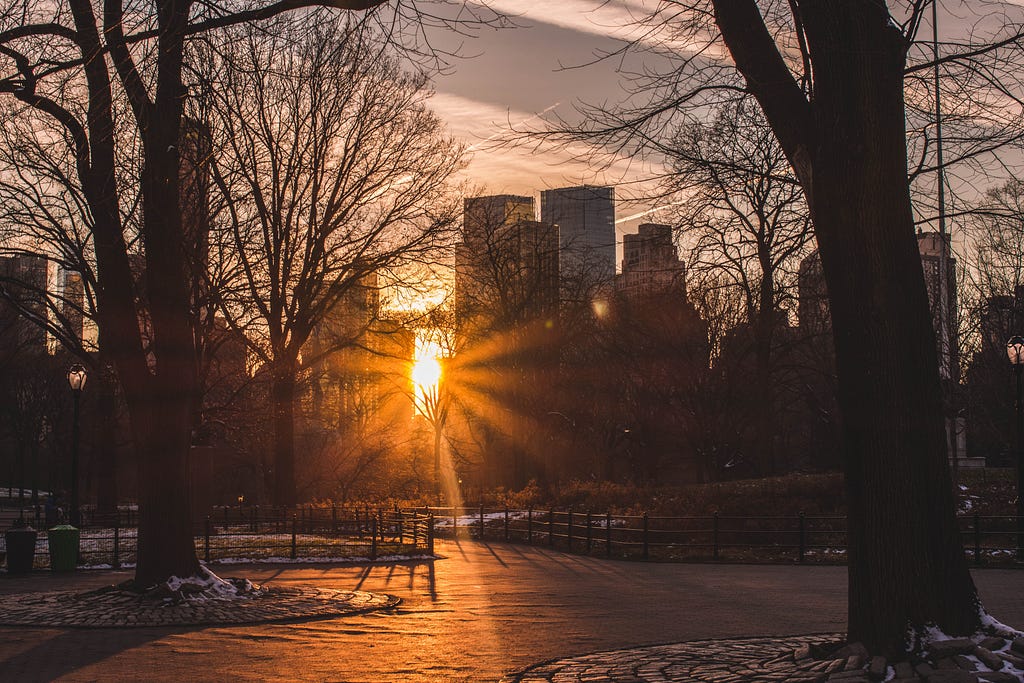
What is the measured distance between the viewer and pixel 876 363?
8898 mm

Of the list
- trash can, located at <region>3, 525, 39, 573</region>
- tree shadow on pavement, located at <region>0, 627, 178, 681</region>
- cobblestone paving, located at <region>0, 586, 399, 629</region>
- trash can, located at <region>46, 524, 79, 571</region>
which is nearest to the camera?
tree shadow on pavement, located at <region>0, 627, 178, 681</region>

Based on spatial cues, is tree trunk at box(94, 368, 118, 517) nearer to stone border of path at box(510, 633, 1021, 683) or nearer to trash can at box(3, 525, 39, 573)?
trash can at box(3, 525, 39, 573)

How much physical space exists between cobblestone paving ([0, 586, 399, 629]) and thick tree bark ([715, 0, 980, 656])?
315 inches

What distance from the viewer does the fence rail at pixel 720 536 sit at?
79.8ft

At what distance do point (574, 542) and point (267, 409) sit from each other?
1389cm

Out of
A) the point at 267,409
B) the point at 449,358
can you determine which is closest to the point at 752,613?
the point at 267,409

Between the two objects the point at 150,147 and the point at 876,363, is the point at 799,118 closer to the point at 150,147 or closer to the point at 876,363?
the point at 876,363

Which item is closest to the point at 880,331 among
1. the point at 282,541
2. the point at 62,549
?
the point at 62,549

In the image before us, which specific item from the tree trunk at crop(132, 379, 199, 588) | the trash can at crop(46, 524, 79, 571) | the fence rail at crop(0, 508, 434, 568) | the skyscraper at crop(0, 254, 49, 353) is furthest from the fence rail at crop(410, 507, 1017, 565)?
the skyscraper at crop(0, 254, 49, 353)

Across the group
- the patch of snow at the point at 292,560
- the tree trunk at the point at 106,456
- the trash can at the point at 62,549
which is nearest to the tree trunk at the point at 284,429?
the tree trunk at the point at 106,456

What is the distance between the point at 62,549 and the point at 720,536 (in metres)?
15.6

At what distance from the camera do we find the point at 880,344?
8.89 m

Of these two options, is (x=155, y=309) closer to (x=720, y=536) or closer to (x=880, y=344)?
(x=880, y=344)

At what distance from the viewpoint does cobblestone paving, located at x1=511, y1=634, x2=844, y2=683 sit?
8812 mm
